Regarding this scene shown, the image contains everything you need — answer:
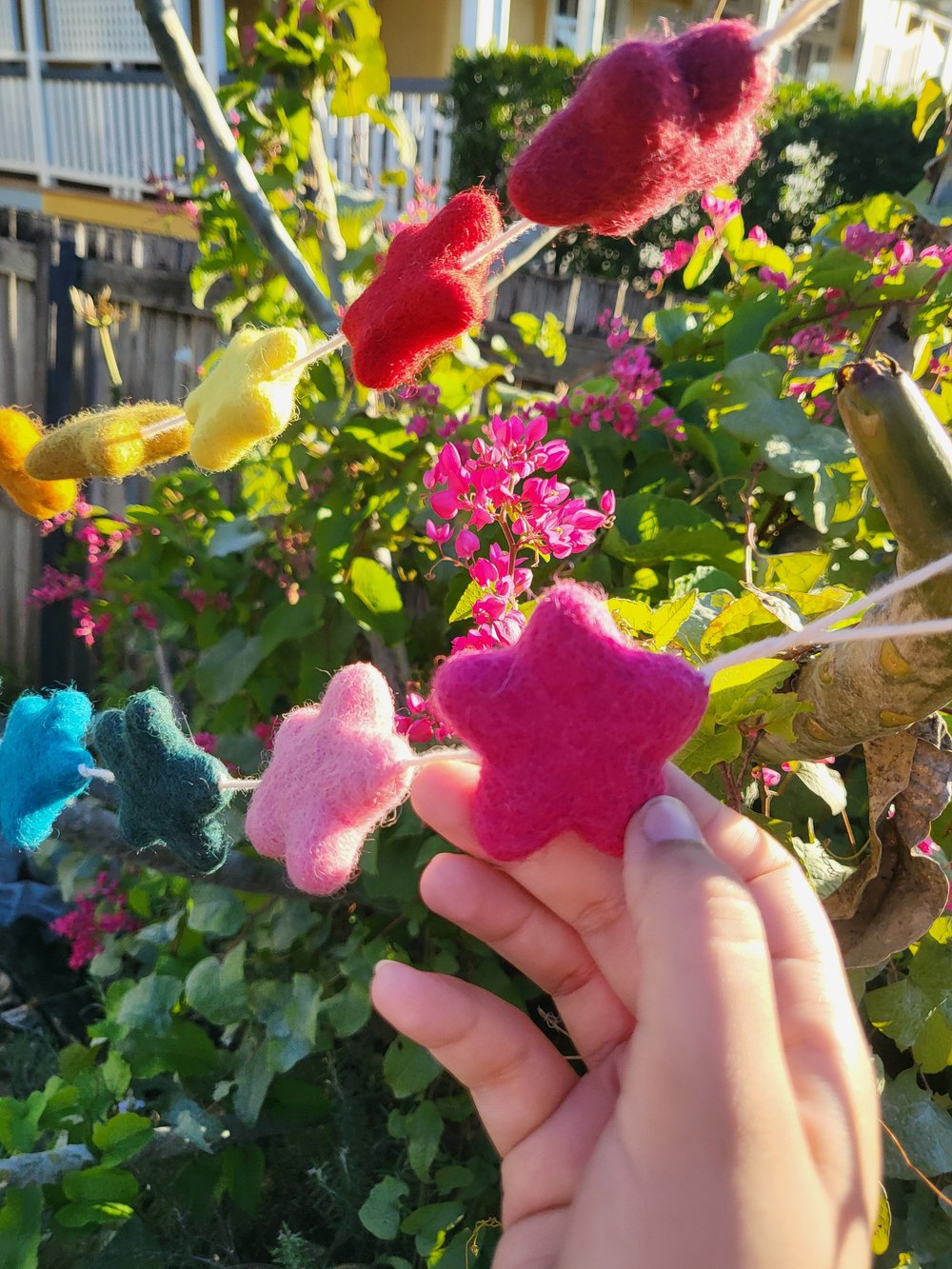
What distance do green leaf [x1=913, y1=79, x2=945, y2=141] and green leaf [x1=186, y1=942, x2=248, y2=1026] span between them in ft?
4.62

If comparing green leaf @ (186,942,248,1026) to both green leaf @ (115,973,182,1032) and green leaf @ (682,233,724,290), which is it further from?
green leaf @ (682,233,724,290)

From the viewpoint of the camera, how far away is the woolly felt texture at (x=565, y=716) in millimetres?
494

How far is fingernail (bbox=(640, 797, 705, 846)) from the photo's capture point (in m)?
0.53

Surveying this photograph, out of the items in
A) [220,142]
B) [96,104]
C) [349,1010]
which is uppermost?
[96,104]

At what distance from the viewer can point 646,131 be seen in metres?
0.47

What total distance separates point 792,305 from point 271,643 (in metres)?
0.82

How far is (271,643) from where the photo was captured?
116 cm

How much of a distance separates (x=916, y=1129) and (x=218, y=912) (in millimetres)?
867

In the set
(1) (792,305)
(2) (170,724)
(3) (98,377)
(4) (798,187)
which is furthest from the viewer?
(4) (798,187)

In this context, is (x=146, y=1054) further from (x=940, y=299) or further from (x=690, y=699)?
(x=940, y=299)

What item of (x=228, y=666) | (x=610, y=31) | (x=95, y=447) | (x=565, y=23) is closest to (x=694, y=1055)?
(x=95, y=447)

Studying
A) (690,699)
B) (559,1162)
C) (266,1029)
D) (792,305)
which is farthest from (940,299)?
(266,1029)

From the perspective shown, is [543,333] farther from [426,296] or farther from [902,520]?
[902,520]

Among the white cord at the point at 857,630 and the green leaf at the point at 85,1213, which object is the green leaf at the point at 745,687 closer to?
the white cord at the point at 857,630
